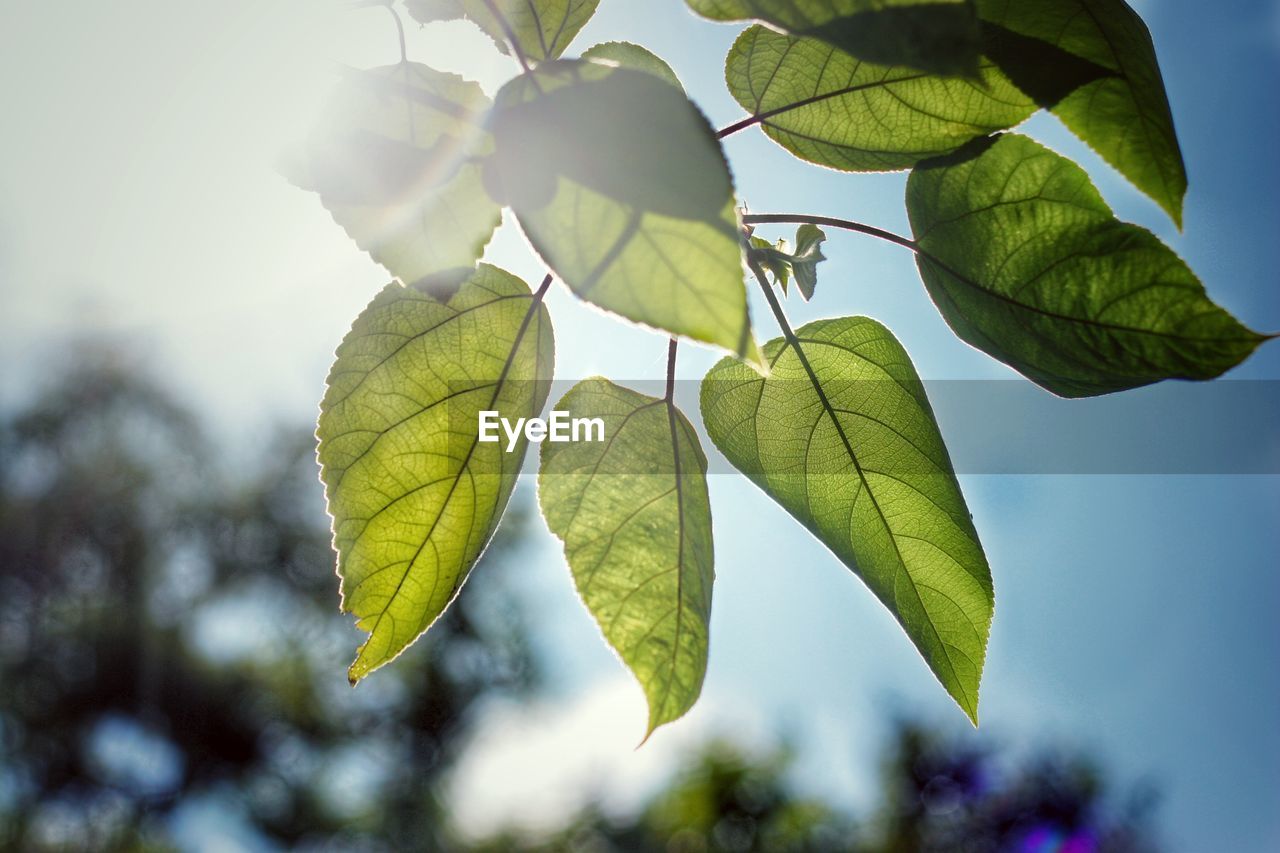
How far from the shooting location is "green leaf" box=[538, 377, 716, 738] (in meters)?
0.36

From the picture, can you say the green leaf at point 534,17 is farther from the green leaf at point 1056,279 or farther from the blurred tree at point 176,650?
the blurred tree at point 176,650

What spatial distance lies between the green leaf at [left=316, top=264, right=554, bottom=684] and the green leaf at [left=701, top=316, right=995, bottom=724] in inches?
4.7

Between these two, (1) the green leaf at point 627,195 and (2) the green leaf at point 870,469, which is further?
(2) the green leaf at point 870,469

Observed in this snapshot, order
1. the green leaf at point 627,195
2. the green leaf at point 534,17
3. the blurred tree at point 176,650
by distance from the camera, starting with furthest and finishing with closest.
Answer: the blurred tree at point 176,650 < the green leaf at point 534,17 < the green leaf at point 627,195

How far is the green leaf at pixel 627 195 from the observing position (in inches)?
7.6

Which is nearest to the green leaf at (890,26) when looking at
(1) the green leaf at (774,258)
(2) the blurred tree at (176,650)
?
(1) the green leaf at (774,258)

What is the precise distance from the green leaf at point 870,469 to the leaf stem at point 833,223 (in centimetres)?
5

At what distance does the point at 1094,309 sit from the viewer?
0.29m

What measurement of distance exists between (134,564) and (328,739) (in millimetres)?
3087

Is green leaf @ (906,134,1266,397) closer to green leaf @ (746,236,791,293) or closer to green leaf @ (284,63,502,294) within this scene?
green leaf @ (746,236,791,293)

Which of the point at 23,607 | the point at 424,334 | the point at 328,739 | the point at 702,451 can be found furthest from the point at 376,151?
the point at 23,607

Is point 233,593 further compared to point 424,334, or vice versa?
point 233,593

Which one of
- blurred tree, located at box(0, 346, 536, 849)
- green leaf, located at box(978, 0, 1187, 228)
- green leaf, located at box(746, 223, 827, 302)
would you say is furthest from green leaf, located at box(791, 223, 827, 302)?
blurred tree, located at box(0, 346, 536, 849)

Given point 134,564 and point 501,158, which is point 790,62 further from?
point 134,564
